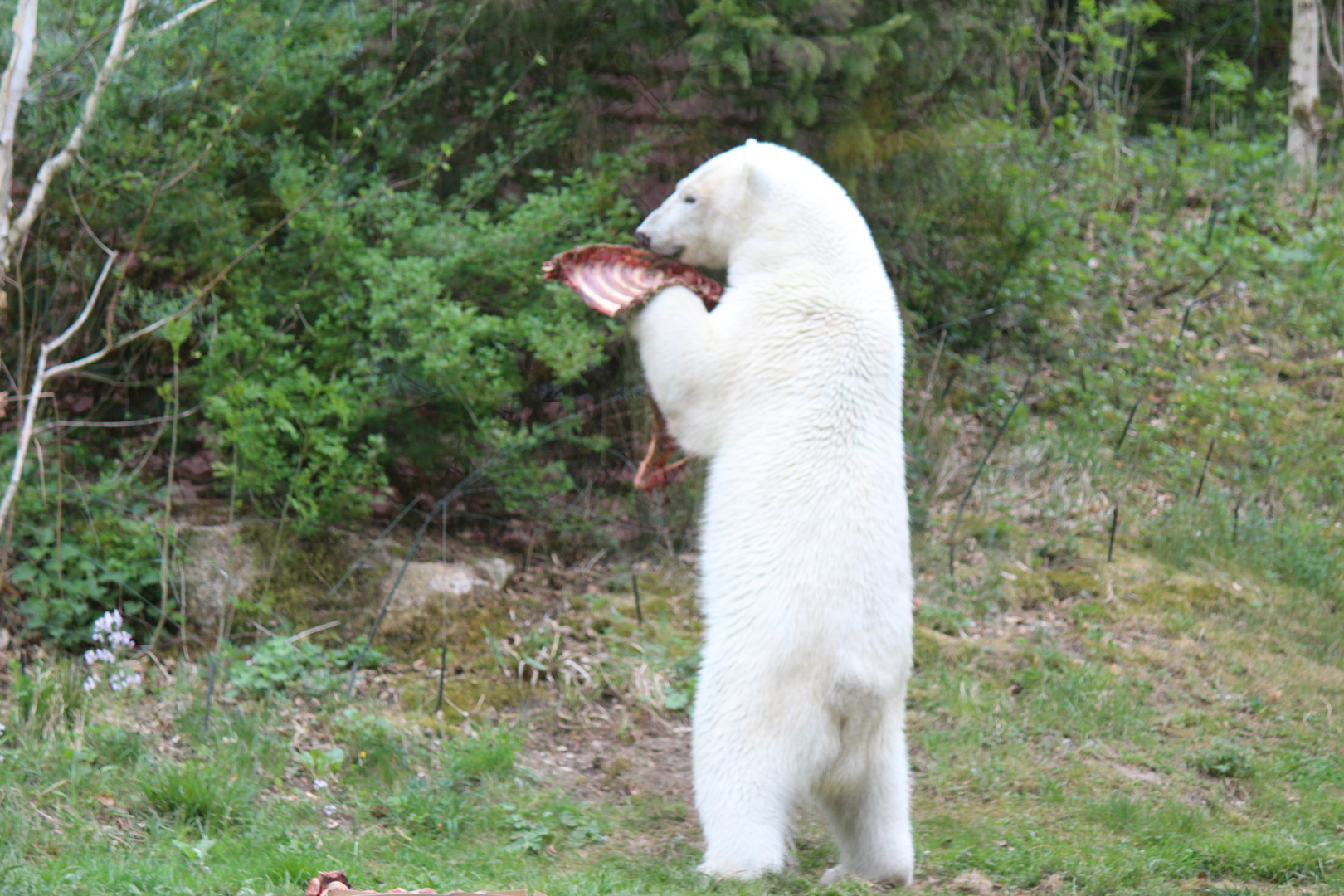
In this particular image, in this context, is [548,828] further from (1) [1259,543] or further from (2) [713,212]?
(1) [1259,543]

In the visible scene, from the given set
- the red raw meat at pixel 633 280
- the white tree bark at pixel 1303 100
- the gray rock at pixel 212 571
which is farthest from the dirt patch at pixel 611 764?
the white tree bark at pixel 1303 100

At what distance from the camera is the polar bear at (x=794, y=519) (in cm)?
393

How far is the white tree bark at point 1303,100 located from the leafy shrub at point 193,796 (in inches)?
437

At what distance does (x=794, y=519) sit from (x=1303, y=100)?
10413 millimetres

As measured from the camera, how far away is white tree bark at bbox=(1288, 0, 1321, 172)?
1197 cm

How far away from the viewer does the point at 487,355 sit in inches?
240

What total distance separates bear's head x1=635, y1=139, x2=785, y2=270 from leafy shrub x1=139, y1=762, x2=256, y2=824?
96.8 inches

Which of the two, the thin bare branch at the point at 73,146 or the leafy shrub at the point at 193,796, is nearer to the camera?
the leafy shrub at the point at 193,796

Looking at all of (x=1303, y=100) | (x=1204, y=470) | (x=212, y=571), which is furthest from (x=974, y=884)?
(x=1303, y=100)

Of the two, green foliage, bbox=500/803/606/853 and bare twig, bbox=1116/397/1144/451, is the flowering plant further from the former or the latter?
bare twig, bbox=1116/397/1144/451

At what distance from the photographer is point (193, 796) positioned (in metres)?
4.40

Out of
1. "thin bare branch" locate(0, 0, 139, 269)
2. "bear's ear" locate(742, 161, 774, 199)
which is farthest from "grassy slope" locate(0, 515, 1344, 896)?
"bear's ear" locate(742, 161, 774, 199)

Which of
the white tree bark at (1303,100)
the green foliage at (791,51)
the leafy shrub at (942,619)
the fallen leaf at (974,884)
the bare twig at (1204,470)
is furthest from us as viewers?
the white tree bark at (1303,100)

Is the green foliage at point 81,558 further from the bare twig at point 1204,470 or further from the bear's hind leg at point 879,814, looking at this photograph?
the bare twig at point 1204,470
